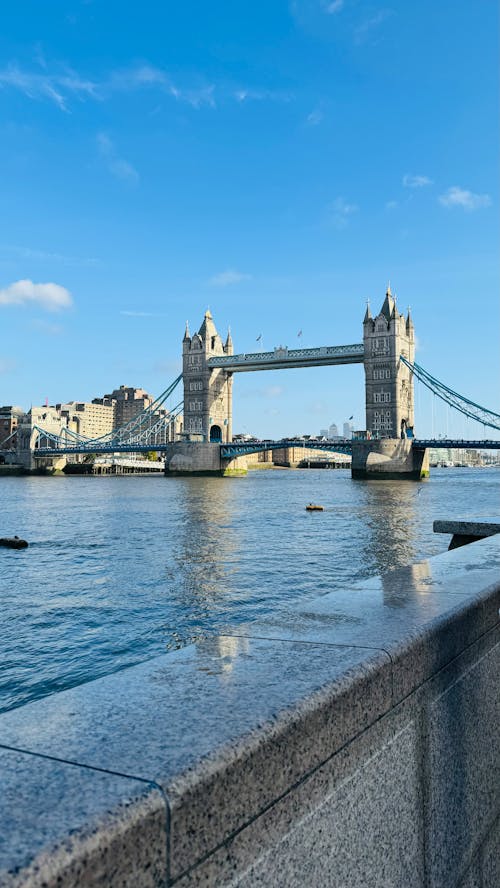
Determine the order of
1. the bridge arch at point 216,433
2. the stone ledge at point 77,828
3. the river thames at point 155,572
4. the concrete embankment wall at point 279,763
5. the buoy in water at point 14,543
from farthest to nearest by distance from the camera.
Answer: the bridge arch at point 216,433 < the buoy in water at point 14,543 < the river thames at point 155,572 < the concrete embankment wall at point 279,763 < the stone ledge at point 77,828

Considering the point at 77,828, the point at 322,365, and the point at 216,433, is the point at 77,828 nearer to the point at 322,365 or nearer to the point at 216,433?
the point at 322,365

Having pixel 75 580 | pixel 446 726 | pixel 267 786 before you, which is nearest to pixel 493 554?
pixel 446 726

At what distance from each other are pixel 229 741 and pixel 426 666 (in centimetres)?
88

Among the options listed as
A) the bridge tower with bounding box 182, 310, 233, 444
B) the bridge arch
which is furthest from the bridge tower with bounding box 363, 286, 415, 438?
the bridge arch

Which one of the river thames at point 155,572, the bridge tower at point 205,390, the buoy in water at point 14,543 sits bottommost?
the river thames at point 155,572

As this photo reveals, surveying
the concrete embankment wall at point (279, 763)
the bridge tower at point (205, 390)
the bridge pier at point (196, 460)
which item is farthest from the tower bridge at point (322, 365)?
the concrete embankment wall at point (279, 763)

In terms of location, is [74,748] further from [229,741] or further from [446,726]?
[446,726]

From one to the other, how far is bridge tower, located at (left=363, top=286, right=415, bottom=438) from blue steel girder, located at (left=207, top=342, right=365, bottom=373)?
1.78 metres

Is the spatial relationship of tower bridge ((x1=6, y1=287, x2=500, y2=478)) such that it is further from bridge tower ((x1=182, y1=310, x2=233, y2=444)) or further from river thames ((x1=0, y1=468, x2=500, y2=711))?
river thames ((x1=0, y1=468, x2=500, y2=711))

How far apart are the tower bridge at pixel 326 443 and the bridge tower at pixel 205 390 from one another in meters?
0.12

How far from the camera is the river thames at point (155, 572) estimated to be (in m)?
7.98

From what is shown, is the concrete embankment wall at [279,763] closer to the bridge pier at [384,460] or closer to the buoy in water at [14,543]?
the buoy in water at [14,543]

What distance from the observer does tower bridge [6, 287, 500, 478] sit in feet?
206

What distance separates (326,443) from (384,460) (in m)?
7.40
